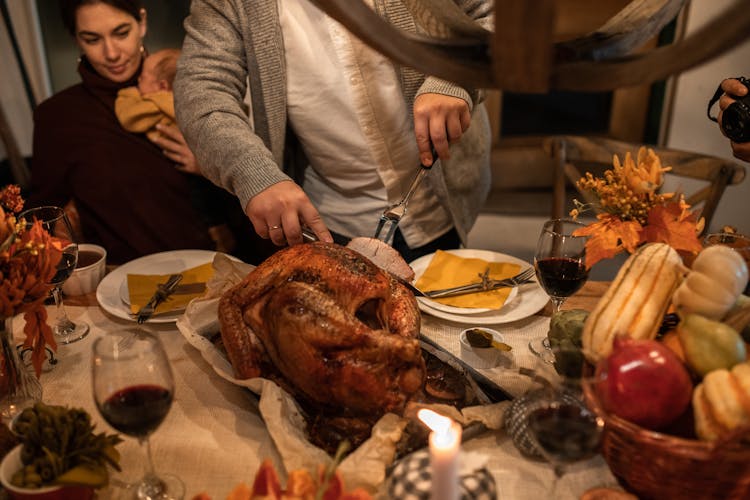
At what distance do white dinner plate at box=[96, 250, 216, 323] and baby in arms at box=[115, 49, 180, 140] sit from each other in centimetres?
71

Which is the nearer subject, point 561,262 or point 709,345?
point 709,345

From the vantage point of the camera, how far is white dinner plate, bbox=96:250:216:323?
1.36 meters

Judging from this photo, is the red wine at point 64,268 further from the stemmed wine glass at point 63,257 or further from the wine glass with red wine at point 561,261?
the wine glass with red wine at point 561,261

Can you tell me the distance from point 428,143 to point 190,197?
1069mm

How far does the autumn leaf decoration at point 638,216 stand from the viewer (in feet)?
3.34

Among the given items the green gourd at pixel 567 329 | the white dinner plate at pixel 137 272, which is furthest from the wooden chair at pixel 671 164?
the white dinner plate at pixel 137 272

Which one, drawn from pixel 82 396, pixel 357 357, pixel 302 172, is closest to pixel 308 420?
pixel 357 357

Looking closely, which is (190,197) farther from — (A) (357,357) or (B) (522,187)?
(B) (522,187)

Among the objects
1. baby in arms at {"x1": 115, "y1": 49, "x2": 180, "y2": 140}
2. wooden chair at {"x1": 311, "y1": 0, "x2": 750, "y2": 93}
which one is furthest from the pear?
baby in arms at {"x1": 115, "y1": 49, "x2": 180, "y2": 140}

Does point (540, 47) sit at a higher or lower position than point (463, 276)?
higher

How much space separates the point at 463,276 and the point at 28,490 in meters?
0.94

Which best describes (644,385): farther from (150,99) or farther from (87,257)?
(150,99)

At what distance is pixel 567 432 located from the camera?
75 centimetres

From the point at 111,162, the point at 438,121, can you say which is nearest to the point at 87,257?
the point at 111,162
